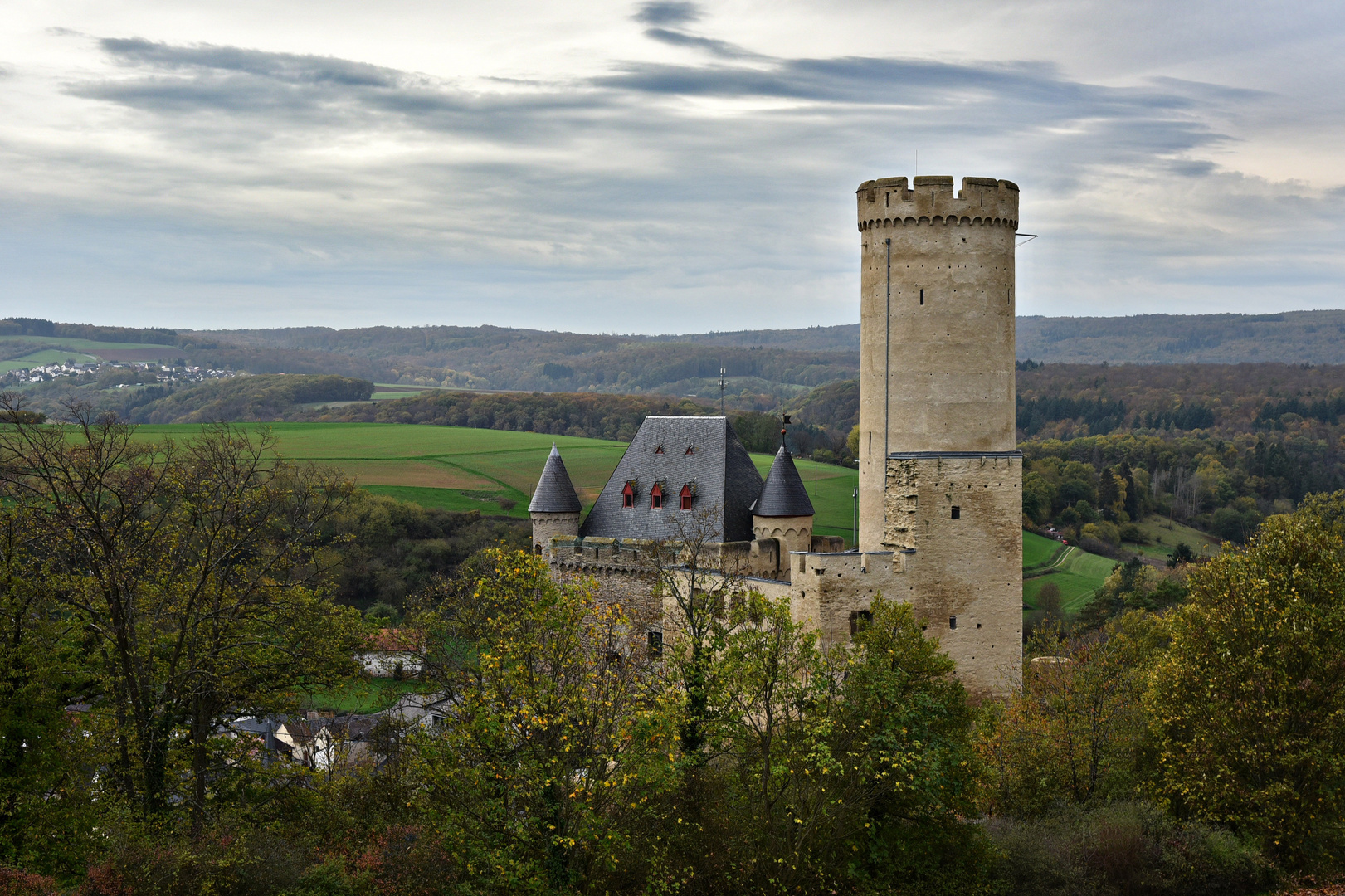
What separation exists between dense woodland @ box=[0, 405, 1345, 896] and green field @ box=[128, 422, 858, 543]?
3498 cm

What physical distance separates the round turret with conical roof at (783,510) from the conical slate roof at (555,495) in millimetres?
6428

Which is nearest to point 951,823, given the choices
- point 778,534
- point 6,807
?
point 778,534

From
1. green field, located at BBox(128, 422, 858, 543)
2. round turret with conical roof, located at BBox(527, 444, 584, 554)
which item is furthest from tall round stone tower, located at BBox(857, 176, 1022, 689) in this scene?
green field, located at BBox(128, 422, 858, 543)

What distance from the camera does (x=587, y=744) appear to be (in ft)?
61.7

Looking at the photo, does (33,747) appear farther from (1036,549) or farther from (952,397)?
(1036,549)

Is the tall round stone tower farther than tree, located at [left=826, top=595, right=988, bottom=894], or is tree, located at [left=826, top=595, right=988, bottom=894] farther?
the tall round stone tower

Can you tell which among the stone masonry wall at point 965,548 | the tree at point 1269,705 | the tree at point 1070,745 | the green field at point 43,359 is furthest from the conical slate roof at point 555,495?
the green field at point 43,359

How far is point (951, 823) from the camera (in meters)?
20.5

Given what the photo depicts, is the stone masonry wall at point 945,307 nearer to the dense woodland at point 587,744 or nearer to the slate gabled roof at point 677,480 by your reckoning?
the slate gabled roof at point 677,480

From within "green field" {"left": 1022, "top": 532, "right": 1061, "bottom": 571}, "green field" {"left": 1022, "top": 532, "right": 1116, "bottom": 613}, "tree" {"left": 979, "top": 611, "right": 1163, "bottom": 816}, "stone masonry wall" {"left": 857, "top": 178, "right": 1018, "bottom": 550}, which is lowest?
"green field" {"left": 1022, "top": 532, "right": 1116, "bottom": 613}

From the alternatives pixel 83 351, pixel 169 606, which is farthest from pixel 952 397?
pixel 83 351

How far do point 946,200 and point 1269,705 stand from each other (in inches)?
546

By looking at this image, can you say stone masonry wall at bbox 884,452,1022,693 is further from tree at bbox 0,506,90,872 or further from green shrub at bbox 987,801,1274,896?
tree at bbox 0,506,90,872

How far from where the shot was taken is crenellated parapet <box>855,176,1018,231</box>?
28391mm
